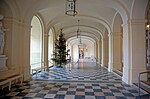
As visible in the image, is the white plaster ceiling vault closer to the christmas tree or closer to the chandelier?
the chandelier

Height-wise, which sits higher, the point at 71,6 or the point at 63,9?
the point at 63,9

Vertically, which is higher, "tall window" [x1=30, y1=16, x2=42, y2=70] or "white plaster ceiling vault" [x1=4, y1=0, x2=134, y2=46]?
"white plaster ceiling vault" [x1=4, y1=0, x2=134, y2=46]

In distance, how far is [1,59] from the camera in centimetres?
587

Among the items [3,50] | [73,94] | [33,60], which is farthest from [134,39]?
[33,60]

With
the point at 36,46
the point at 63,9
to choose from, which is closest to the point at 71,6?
the point at 63,9

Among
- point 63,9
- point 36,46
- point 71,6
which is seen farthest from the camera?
point 36,46

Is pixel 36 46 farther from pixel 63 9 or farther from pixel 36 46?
pixel 63 9

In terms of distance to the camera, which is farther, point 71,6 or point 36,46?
point 36,46

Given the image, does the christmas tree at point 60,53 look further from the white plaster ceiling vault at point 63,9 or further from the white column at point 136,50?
the white column at point 136,50

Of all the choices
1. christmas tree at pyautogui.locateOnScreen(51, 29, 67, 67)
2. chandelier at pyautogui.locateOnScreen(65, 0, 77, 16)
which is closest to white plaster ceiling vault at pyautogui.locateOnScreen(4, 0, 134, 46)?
chandelier at pyautogui.locateOnScreen(65, 0, 77, 16)

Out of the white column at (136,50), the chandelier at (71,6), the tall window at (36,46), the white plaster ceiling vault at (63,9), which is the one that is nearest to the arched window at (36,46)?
the tall window at (36,46)

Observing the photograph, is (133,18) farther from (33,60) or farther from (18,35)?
(33,60)

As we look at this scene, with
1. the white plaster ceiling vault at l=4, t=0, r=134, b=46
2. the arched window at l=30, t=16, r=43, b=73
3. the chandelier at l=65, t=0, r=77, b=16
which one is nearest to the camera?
the chandelier at l=65, t=0, r=77, b=16

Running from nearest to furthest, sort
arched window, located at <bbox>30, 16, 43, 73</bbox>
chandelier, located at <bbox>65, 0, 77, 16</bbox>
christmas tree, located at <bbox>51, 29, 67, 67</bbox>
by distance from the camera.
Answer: chandelier, located at <bbox>65, 0, 77, 16</bbox>, arched window, located at <bbox>30, 16, 43, 73</bbox>, christmas tree, located at <bbox>51, 29, 67, 67</bbox>
